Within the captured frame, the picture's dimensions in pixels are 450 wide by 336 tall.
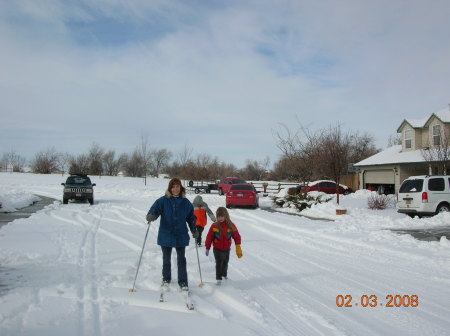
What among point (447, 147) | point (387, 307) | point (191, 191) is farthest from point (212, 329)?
point (191, 191)

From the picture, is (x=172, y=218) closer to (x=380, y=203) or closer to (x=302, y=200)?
(x=380, y=203)

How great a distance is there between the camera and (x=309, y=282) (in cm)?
678

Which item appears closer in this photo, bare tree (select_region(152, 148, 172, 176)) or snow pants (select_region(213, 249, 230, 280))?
snow pants (select_region(213, 249, 230, 280))

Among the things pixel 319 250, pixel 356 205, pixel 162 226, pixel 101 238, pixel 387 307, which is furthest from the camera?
pixel 356 205

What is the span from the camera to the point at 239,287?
633 centimetres

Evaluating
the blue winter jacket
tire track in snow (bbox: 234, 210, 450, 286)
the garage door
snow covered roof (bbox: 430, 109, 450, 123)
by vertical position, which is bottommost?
tire track in snow (bbox: 234, 210, 450, 286)

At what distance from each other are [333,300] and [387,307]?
2.44 ft

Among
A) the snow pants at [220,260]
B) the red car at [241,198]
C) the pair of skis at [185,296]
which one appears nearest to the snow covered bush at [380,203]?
the red car at [241,198]

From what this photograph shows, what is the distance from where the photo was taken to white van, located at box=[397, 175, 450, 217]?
1534 cm

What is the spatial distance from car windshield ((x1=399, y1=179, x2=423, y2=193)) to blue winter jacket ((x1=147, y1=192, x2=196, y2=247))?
12566 millimetres

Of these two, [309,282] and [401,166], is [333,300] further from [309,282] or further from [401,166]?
[401,166]

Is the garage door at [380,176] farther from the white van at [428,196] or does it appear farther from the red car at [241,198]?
the white van at [428,196]

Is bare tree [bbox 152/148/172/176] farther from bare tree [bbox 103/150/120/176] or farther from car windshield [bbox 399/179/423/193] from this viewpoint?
car windshield [bbox 399/179/423/193]
